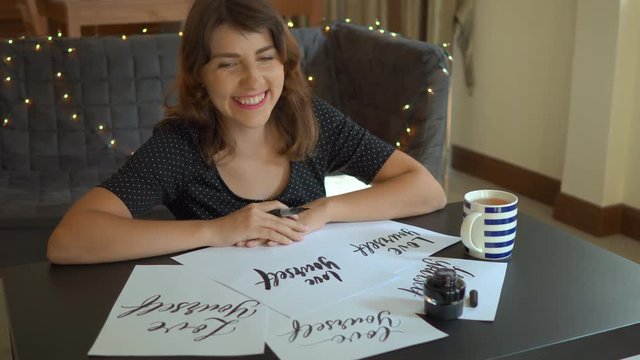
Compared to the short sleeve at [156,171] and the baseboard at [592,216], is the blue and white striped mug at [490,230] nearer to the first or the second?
the short sleeve at [156,171]

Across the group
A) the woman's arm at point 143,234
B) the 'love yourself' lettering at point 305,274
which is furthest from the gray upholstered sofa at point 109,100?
the 'love yourself' lettering at point 305,274

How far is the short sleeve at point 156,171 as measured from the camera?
138 cm

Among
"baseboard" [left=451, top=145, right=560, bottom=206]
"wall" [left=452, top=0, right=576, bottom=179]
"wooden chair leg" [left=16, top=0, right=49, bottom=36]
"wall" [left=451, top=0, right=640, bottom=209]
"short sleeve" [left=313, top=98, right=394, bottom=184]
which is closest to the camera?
"short sleeve" [left=313, top=98, right=394, bottom=184]

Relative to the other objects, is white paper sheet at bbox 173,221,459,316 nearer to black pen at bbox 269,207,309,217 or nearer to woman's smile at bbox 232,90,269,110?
black pen at bbox 269,207,309,217

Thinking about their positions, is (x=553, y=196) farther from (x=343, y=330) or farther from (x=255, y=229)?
(x=343, y=330)

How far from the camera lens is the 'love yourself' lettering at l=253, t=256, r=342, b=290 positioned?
1115 mm

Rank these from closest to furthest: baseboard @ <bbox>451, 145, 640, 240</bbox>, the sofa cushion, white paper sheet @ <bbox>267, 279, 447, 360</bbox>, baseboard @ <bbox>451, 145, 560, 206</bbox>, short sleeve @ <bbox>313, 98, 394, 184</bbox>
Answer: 1. white paper sheet @ <bbox>267, 279, 447, 360</bbox>
2. short sleeve @ <bbox>313, 98, 394, 184</bbox>
3. the sofa cushion
4. baseboard @ <bbox>451, 145, 640, 240</bbox>
5. baseboard @ <bbox>451, 145, 560, 206</bbox>

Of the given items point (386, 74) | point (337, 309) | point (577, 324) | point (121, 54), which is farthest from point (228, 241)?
point (121, 54)

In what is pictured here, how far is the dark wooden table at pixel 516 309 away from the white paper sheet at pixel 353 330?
0.06 feet

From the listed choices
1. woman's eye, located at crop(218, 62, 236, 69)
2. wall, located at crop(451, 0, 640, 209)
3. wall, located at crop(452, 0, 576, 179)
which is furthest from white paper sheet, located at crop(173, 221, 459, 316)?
wall, located at crop(452, 0, 576, 179)

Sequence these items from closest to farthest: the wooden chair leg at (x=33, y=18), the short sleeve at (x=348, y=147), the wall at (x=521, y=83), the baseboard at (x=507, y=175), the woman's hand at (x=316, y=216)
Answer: the woman's hand at (x=316, y=216) → the short sleeve at (x=348, y=147) → the wall at (x=521, y=83) → the baseboard at (x=507, y=175) → the wooden chair leg at (x=33, y=18)

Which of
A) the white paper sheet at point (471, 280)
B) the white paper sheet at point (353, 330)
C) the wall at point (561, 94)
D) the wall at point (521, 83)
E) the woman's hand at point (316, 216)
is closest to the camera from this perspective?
the white paper sheet at point (353, 330)

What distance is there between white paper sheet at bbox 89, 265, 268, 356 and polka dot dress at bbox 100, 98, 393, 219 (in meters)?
Result: 0.28

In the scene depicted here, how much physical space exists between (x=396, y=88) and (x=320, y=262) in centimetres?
154
